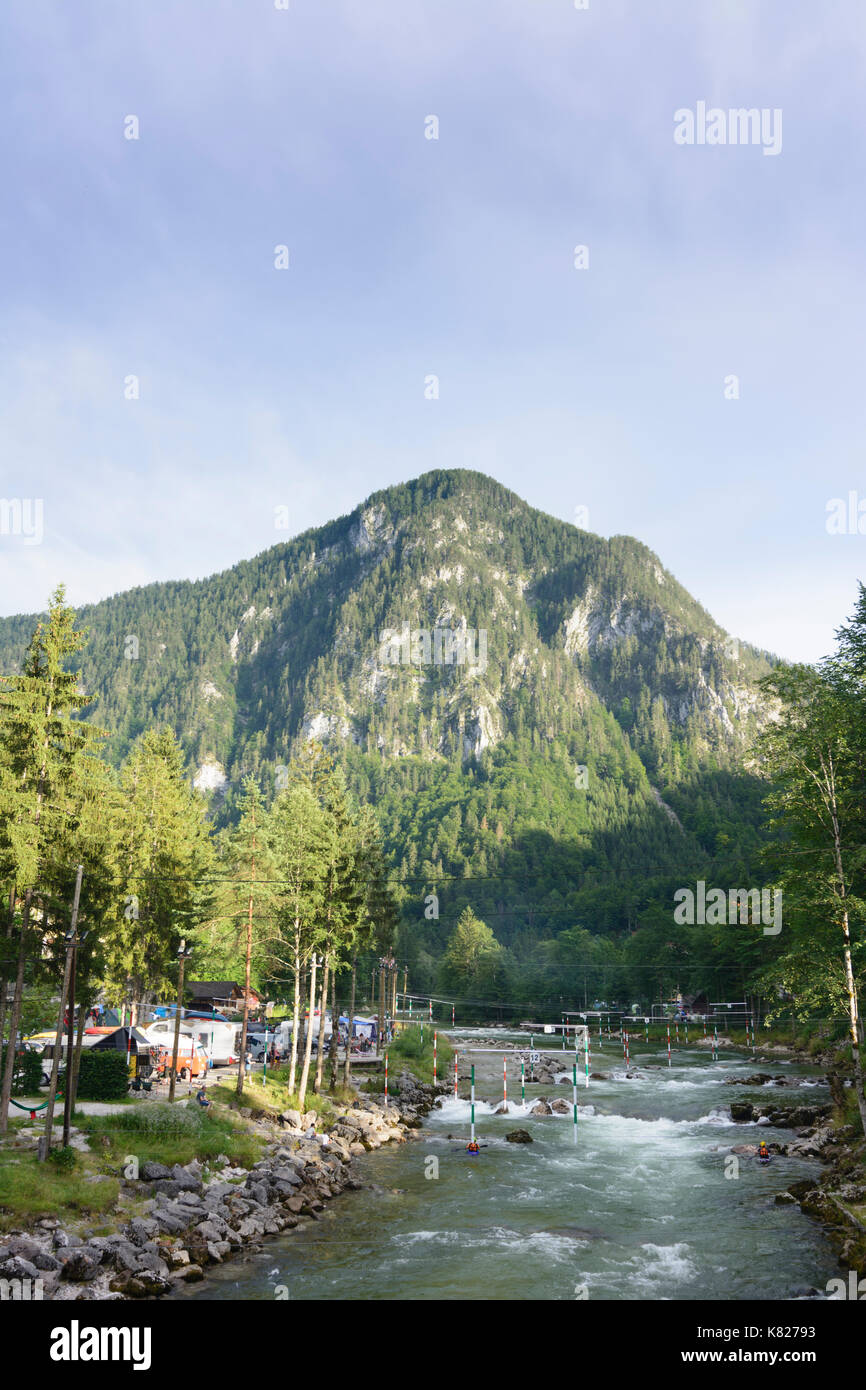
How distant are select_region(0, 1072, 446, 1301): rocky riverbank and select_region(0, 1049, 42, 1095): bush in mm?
8615

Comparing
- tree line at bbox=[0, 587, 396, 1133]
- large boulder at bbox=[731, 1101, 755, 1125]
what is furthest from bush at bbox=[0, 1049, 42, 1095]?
large boulder at bbox=[731, 1101, 755, 1125]

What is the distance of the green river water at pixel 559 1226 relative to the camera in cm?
2075

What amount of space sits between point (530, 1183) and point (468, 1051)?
52197 millimetres

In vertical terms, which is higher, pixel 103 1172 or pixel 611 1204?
pixel 103 1172

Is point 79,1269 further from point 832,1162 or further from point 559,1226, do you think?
point 832,1162

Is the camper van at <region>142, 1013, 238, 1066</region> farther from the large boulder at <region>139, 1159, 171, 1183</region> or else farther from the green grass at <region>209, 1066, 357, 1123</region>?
the large boulder at <region>139, 1159, 171, 1183</region>

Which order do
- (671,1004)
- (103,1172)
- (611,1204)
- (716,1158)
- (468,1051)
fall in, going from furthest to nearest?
1. (671,1004)
2. (468,1051)
3. (716,1158)
4. (611,1204)
5. (103,1172)

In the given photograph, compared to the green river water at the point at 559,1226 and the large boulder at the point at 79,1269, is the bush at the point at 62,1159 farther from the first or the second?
the green river water at the point at 559,1226

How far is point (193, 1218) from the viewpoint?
24391 mm

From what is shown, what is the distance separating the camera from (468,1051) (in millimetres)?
81500

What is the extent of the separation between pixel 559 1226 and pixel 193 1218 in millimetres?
11352
